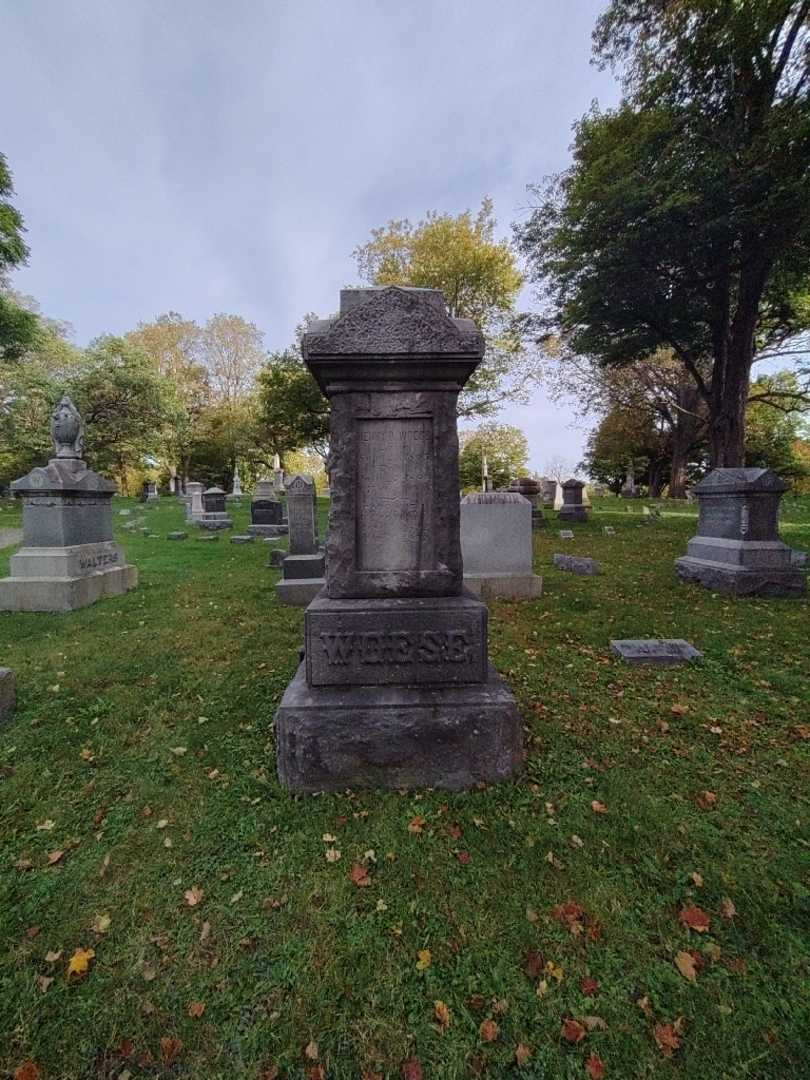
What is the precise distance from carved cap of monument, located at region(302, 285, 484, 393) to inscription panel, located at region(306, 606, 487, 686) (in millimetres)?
1573

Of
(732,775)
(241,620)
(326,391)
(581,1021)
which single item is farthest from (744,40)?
(581,1021)

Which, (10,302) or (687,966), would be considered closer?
(687,966)

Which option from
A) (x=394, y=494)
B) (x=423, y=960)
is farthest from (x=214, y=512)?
(x=423, y=960)

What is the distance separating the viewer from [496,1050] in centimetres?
152

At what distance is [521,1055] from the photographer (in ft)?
4.89

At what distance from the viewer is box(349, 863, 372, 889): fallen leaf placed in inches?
83.0

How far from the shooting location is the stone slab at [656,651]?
4.44 meters

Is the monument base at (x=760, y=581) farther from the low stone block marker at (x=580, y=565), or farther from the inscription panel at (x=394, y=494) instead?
the inscription panel at (x=394, y=494)

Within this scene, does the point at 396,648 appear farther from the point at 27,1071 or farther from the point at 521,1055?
the point at 27,1071

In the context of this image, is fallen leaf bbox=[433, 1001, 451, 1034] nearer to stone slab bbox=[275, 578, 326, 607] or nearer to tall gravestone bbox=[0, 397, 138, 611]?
stone slab bbox=[275, 578, 326, 607]

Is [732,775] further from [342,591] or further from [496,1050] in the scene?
[342,591]

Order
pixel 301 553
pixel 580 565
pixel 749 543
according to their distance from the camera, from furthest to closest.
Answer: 1. pixel 580 565
2. pixel 301 553
3. pixel 749 543

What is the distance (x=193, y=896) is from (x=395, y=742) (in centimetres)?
119

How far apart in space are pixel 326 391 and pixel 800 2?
15.8 metres
